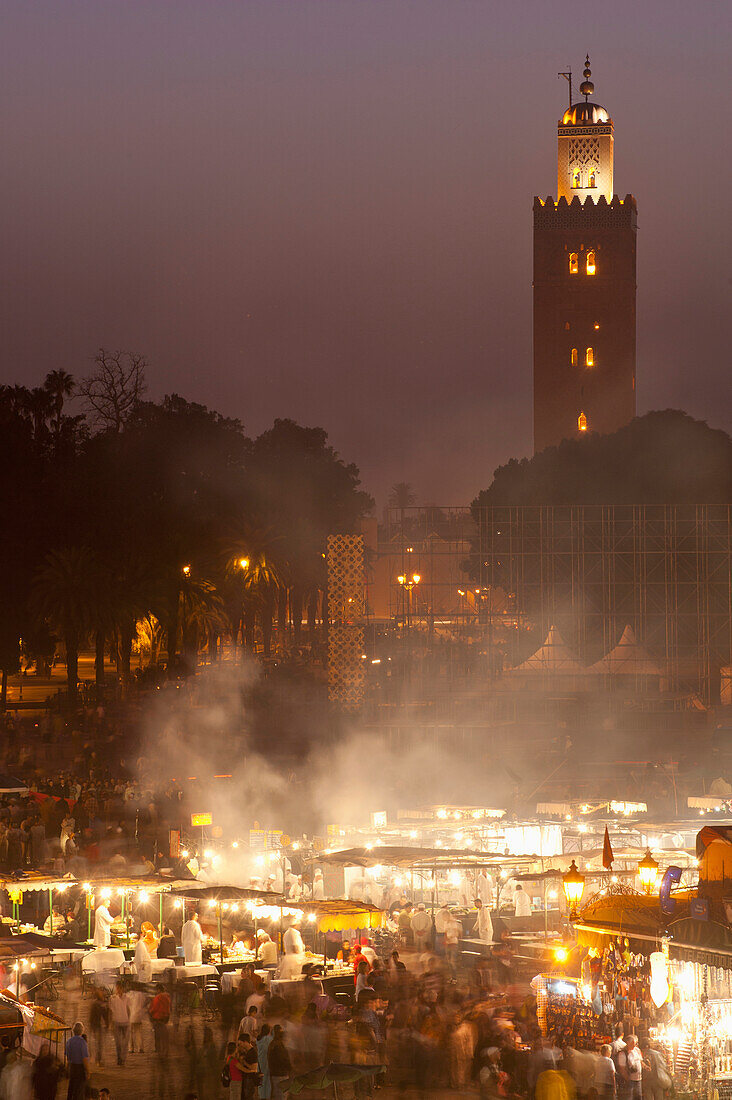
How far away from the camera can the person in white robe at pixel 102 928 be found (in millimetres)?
17781

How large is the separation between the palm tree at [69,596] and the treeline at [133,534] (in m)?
0.05

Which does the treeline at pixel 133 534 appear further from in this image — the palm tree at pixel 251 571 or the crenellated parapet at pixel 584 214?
the crenellated parapet at pixel 584 214

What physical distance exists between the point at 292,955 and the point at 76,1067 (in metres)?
4.60

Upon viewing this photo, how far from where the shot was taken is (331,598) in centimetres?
4734

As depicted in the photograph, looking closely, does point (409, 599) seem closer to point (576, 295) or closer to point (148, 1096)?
point (576, 295)

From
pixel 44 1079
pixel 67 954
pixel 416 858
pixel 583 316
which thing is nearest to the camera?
pixel 44 1079

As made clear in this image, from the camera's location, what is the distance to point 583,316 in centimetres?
7838

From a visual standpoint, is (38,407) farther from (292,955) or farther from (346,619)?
(292,955)

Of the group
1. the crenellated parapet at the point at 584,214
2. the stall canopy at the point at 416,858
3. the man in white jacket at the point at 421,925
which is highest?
the crenellated parapet at the point at 584,214

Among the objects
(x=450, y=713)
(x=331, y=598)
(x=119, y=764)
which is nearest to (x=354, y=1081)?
(x=119, y=764)

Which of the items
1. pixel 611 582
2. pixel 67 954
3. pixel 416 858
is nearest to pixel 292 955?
pixel 67 954

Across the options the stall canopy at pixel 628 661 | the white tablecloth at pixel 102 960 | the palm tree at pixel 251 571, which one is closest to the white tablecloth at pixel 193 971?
the white tablecloth at pixel 102 960

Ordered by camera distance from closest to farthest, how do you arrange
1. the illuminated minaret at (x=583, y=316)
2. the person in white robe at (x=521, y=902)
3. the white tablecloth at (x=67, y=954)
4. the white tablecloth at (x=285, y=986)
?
the white tablecloth at (x=285, y=986) < the white tablecloth at (x=67, y=954) < the person in white robe at (x=521, y=902) < the illuminated minaret at (x=583, y=316)

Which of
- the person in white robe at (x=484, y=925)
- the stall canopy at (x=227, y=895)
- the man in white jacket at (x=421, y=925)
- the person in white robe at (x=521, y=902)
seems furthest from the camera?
the person in white robe at (x=521, y=902)
